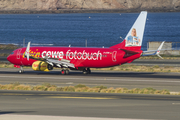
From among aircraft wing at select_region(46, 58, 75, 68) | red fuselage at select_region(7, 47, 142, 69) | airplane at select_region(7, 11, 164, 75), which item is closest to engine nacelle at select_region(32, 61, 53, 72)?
airplane at select_region(7, 11, 164, 75)

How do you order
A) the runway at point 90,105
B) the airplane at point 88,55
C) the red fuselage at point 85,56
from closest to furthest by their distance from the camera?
the runway at point 90,105 < the airplane at point 88,55 < the red fuselage at point 85,56

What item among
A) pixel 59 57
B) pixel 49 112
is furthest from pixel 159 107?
pixel 59 57

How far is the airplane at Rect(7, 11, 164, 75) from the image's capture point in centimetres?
4497

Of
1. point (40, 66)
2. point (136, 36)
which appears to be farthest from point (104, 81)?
point (40, 66)

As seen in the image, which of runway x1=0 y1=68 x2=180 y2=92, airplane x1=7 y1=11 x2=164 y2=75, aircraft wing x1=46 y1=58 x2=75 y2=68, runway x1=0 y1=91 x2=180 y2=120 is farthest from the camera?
aircraft wing x1=46 y1=58 x2=75 y2=68

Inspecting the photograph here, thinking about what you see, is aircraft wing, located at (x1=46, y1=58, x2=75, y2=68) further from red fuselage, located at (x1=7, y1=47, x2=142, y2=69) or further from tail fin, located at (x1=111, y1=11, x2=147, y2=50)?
tail fin, located at (x1=111, y1=11, x2=147, y2=50)

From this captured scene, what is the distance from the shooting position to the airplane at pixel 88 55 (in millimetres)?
44969

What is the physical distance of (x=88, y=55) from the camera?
1837 inches

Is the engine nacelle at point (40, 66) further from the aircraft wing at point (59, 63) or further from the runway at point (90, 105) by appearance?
the runway at point (90, 105)

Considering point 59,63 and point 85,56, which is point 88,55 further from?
point 59,63

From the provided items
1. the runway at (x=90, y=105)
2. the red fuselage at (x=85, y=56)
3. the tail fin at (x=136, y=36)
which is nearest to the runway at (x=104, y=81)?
the red fuselage at (x=85, y=56)

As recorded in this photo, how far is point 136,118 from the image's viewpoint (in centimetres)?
1992

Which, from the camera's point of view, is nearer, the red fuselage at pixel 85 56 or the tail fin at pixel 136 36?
the tail fin at pixel 136 36

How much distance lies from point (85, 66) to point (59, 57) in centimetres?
395
